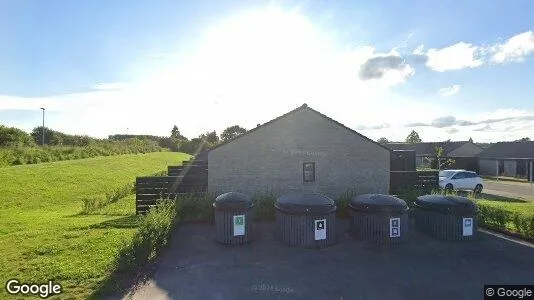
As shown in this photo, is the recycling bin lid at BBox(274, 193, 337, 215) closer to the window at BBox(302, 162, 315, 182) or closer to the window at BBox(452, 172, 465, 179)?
the window at BBox(302, 162, 315, 182)

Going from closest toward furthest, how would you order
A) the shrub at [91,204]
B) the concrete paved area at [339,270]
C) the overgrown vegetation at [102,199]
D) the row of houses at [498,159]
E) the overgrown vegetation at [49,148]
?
the concrete paved area at [339,270] < the shrub at [91,204] < the overgrown vegetation at [102,199] < the overgrown vegetation at [49,148] < the row of houses at [498,159]

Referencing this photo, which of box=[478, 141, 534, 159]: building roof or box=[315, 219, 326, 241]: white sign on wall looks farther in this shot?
box=[478, 141, 534, 159]: building roof

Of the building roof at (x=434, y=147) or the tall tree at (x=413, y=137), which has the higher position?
the tall tree at (x=413, y=137)

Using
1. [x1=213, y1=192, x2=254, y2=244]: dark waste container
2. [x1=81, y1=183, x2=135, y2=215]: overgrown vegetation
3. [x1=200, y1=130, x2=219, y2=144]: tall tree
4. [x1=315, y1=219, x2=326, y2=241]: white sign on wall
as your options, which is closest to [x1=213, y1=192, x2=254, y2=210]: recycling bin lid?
[x1=213, y1=192, x2=254, y2=244]: dark waste container

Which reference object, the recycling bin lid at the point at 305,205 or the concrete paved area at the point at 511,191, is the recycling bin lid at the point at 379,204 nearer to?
the recycling bin lid at the point at 305,205

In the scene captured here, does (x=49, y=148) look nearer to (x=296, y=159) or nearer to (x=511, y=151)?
(x=296, y=159)

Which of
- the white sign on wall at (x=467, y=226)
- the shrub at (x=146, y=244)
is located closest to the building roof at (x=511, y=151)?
the white sign on wall at (x=467, y=226)

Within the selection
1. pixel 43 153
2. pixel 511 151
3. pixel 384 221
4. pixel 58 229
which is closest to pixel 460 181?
pixel 384 221

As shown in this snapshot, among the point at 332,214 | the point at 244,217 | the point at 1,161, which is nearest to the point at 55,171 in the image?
the point at 1,161
